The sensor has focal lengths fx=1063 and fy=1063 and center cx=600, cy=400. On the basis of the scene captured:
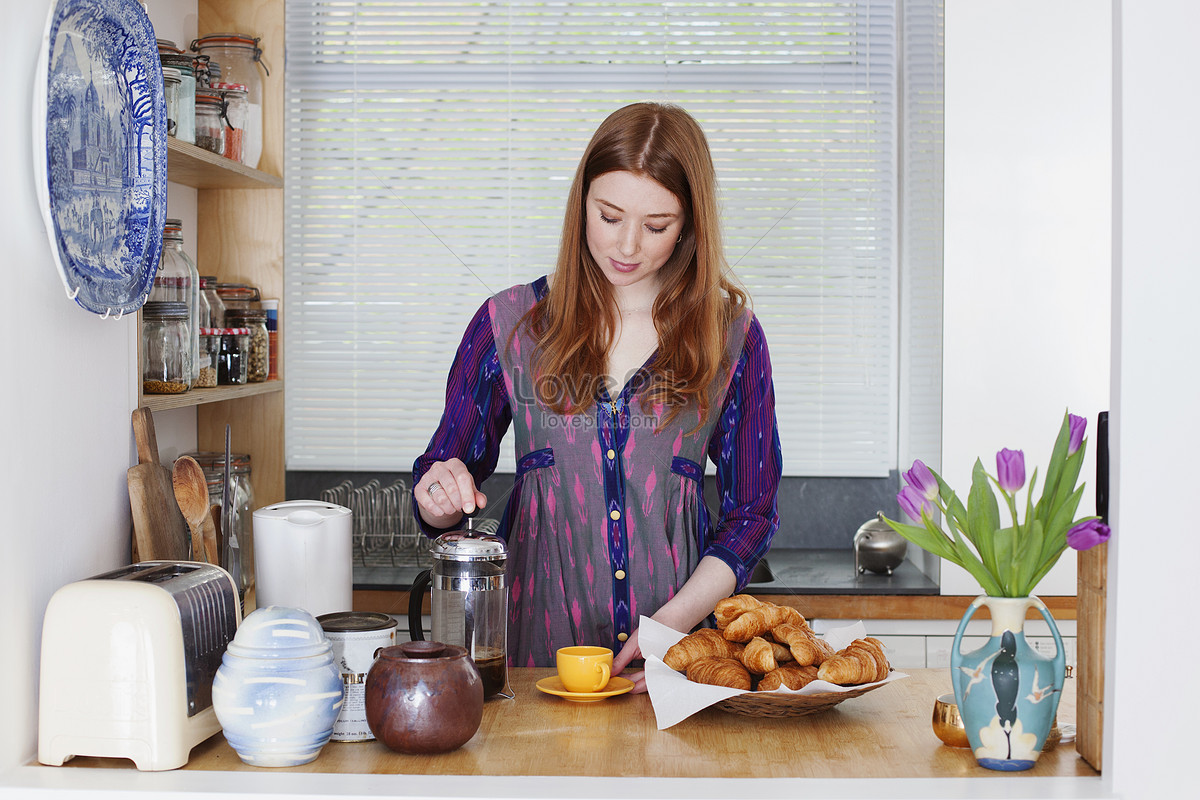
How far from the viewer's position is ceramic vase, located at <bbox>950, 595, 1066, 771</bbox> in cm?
99

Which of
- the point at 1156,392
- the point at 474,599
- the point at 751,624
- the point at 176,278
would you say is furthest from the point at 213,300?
the point at 1156,392

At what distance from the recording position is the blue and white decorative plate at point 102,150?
3.43 feet

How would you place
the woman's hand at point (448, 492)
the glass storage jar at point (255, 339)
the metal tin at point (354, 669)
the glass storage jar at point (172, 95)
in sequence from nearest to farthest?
the metal tin at point (354, 669), the woman's hand at point (448, 492), the glass storage jar at point (172, 95), the glass storage jar at point (255, 339)

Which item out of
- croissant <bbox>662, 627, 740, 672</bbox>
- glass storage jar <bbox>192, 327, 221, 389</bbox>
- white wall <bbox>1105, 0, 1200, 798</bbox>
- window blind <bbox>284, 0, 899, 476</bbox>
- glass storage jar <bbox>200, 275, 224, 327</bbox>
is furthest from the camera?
window blind <bbox>284, 0, 899, 476</bbox>

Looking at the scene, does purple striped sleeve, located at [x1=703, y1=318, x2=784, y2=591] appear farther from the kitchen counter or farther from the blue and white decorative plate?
the blue and white decorative plate

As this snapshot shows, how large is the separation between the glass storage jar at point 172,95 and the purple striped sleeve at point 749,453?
1.06 metres

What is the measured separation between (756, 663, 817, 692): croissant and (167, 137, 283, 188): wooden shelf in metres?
1.26

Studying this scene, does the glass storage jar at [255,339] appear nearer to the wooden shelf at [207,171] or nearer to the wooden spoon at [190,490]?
the wooden shelf at [207,171]

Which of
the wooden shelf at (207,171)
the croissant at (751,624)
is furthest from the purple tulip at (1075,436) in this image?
the wooden shelf at (207,171)

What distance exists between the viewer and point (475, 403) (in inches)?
65.7

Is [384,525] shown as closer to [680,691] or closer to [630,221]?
[630,221]

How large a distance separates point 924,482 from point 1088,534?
0.15 metres

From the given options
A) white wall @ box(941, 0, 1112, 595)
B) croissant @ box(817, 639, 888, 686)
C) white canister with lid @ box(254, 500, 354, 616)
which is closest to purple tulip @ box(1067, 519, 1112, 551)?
croissant @ box(817, 639, 888, 686)

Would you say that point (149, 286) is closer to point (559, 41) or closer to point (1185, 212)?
point (1185, 212)
